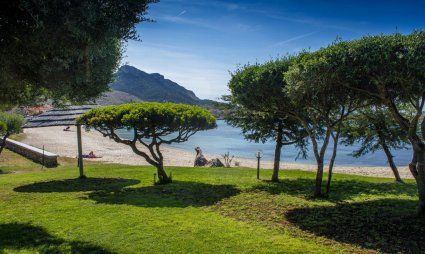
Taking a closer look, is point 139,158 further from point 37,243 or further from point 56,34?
point 56,34

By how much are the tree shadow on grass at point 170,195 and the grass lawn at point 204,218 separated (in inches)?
1.7

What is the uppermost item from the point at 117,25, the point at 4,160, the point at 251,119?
the point at 117,25

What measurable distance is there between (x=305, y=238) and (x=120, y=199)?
8.29 m

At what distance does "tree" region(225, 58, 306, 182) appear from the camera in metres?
16.7

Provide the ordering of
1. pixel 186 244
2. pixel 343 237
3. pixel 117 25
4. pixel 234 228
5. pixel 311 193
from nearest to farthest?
1. pixel 117 25
2. pixel 186 244
3. pixel 343 237
4. pixel 234 228
5. pixel 311 193

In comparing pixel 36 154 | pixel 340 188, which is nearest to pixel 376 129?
pixel 340 188

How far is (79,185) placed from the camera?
19.4 m

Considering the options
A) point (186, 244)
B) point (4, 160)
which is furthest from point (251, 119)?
point (4, 160)

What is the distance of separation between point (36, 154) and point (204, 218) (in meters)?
26.0

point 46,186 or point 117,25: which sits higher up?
point 117,25

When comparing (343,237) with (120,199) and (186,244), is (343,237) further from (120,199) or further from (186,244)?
(120,199)

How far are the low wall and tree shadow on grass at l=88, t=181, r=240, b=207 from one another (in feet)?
54.1

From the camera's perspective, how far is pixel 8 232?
10.8 meters

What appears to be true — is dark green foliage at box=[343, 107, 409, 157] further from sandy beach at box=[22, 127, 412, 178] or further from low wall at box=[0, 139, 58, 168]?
low wall at box=[0, 139, 58, 168]
